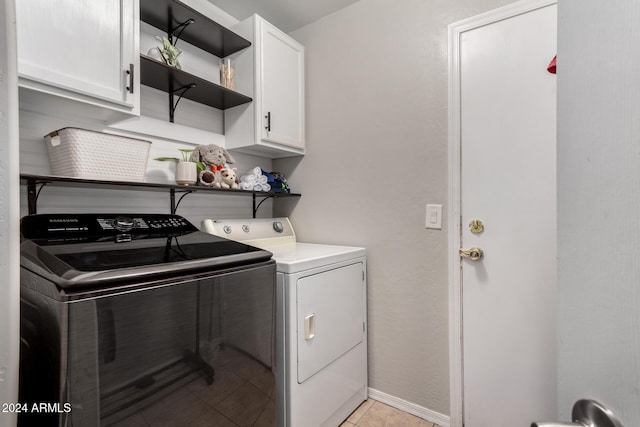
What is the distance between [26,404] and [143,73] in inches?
58.0

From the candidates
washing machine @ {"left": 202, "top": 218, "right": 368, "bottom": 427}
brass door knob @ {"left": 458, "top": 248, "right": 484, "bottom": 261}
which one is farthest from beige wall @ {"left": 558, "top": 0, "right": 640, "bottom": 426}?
brass door knob @ {"left": 458, "top": 248, "right": 484, "bottom": 261}

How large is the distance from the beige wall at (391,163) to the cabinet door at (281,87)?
4.1 inches

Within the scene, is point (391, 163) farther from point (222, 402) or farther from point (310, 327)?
point (222, 402)

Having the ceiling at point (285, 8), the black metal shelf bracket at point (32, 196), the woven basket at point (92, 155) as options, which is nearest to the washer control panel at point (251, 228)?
the woven basket at point (92, 155)

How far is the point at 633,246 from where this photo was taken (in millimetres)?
360

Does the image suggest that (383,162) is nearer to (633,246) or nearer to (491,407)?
(491,407)

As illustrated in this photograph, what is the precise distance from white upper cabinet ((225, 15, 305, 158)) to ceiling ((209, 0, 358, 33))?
170 millimetres

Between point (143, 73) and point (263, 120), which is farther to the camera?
point (263, 120)

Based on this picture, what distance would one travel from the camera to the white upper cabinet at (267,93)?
6.33 feet

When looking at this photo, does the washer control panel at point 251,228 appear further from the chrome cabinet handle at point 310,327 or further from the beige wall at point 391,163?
the chrome cabinet handle at point 310,327

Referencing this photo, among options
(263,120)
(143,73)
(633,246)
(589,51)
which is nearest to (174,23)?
(143,73)

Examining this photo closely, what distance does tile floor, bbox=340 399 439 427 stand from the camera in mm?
1743

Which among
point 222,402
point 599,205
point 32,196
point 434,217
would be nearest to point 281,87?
point 434,217

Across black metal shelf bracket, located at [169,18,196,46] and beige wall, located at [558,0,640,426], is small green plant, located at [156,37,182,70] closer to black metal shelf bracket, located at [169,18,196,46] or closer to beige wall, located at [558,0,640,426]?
black metal shelf bracket, located at [169,18,196,46]
